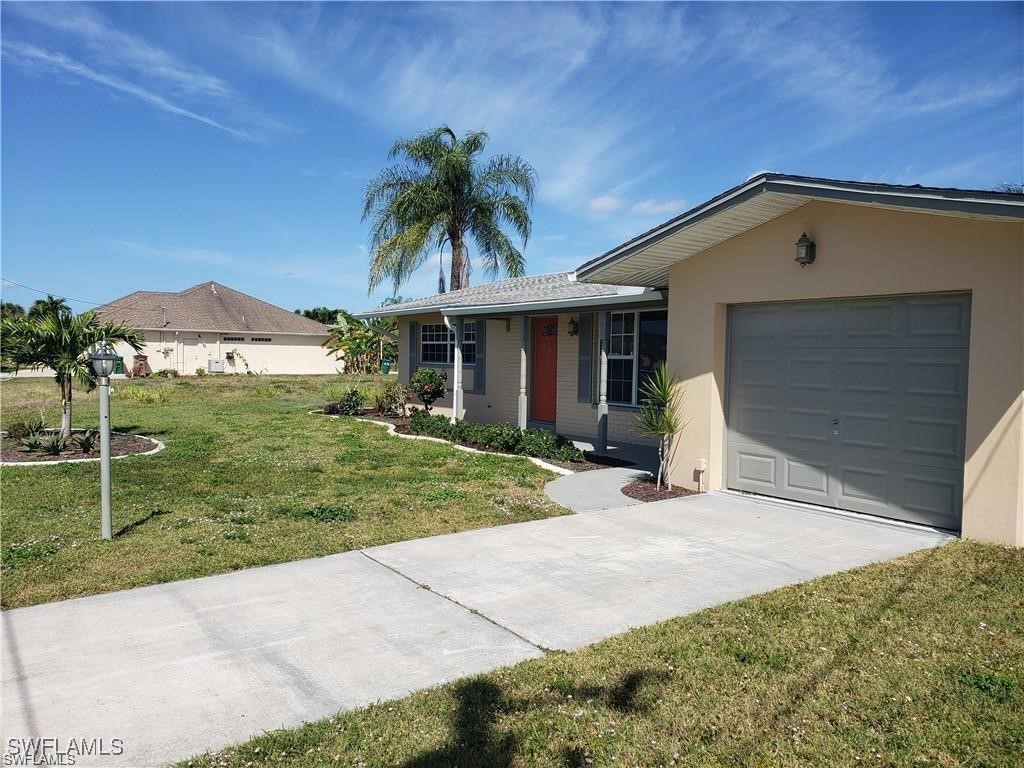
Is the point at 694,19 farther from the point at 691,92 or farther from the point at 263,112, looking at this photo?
the point at 263,112

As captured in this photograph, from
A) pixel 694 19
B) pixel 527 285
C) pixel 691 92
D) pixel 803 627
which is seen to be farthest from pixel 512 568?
pixel 691 92

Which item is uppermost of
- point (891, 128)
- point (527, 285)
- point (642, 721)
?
point (891, 128)

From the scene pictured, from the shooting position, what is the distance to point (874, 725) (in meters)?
3.34

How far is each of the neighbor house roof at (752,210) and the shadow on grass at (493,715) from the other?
467cm

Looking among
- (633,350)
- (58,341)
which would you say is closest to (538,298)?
(633,350)

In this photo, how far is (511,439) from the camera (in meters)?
12.7

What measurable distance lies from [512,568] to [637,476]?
4675mm

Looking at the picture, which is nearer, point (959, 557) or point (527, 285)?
point (959, 557)

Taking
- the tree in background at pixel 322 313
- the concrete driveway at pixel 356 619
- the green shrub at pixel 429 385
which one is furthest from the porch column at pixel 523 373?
the tree in background at pixel 322 313

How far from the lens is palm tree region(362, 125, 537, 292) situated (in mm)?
27672

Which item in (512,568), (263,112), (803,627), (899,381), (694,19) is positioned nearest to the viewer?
(803,627)

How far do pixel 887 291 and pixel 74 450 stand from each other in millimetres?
12278
